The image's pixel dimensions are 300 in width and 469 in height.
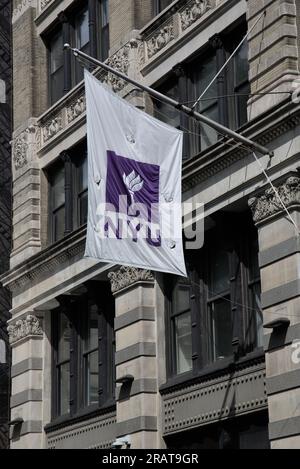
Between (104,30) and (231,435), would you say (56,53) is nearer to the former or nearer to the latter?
(104,30)

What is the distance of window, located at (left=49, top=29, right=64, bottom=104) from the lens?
34.5 meters

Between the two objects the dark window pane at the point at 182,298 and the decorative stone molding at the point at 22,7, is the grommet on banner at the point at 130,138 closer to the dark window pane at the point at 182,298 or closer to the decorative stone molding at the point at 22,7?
the dark window pane at the point at 182,298

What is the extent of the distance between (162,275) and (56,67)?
1009 cm

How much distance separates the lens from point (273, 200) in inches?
902

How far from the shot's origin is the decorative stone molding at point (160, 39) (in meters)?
28.3

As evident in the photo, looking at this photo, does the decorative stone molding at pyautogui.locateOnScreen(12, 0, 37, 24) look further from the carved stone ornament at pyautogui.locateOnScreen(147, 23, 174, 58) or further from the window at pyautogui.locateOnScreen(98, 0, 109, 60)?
the carved stone ornament at pyautogui.locateOnScreen(147, 23, 174, 58)

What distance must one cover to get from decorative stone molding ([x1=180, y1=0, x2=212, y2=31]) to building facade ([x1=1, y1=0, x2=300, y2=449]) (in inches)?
2.1

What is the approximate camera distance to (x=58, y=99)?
1355 inches

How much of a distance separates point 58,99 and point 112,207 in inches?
527

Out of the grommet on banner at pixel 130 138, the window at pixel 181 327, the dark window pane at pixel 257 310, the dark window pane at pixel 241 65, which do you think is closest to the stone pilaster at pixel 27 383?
the window at pixel 181 327

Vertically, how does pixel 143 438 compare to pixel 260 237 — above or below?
below

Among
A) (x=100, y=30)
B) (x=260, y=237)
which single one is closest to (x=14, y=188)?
(x=100, y=30)
